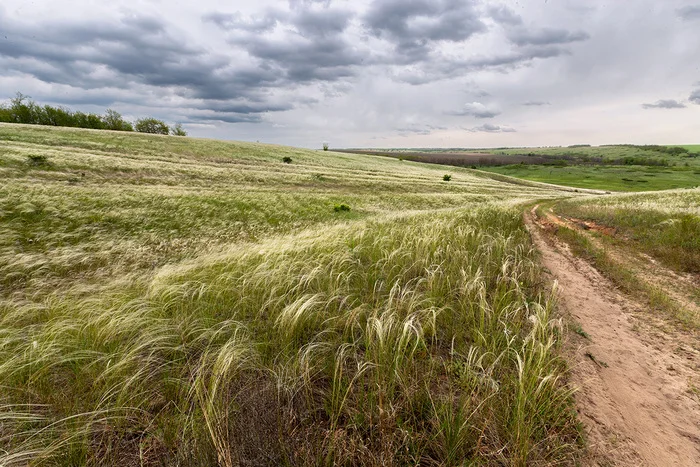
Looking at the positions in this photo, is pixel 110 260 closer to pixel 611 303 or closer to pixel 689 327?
pixel 611 303

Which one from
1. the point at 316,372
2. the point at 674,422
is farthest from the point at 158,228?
the point at 674,422

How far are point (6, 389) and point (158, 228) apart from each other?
1075cm

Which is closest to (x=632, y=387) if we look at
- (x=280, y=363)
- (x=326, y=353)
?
(x=326, y=353)

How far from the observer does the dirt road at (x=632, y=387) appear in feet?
10.9

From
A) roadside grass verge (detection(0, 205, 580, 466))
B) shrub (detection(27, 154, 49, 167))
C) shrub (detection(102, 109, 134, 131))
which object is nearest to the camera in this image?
roadside grass verge (detection(0, 205, 580, 466))

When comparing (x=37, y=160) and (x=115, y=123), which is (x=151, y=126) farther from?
(x=37, y=160)

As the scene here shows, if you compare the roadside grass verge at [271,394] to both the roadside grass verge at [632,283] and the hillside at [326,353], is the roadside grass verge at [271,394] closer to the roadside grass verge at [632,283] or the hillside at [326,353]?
the hillside at [326,353]

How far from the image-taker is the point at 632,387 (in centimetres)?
439

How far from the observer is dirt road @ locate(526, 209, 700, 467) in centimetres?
331

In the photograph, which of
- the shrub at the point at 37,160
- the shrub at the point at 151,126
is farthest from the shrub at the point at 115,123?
the shrub at the point at 37,160

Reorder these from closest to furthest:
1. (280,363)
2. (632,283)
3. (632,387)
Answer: (280,363)
(632,387)
(632,283)

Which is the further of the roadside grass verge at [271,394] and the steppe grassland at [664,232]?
the steppe grassland at [664,232]

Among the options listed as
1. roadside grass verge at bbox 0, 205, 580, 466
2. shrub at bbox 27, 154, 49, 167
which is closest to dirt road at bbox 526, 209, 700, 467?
roadside grass verge at bbox 0, 205, 580, 466

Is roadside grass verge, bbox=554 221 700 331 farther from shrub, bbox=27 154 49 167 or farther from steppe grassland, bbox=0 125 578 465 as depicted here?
shrub, bbox=27 154 49 167
